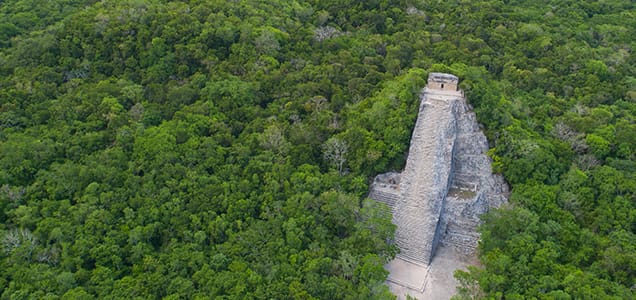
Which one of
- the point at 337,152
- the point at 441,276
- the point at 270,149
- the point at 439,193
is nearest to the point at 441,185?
the point at 439,193

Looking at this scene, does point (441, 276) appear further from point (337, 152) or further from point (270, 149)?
point (270, 149)

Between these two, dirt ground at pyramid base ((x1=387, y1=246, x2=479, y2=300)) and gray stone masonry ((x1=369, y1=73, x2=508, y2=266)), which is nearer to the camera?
dirt ground at pyramid base ((x1=387, y1=246, x2=479, y2=300))

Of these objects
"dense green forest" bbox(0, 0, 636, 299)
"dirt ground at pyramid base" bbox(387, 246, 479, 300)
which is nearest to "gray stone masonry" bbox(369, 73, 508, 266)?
"dirt ground at pyramid base" bbox(387, 246, 479, 300)

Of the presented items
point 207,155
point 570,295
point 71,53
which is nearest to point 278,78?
point 207,155

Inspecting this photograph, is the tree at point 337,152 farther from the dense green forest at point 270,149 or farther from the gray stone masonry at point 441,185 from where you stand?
the gray stone masonry at point 441,185

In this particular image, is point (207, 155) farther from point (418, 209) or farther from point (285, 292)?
point (418, 209)

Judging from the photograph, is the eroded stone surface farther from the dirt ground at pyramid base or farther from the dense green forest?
the dense green forest
